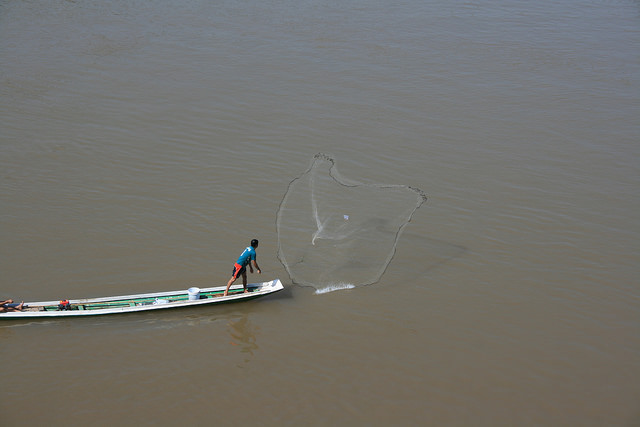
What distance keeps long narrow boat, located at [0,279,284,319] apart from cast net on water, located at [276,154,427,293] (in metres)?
0.60

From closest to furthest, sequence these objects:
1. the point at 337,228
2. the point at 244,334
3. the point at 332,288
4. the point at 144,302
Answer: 1. the point at 244,334
2. the point at 144,302
3. the point at 332,288
4. the point at 337,228

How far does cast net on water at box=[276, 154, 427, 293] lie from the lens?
8258mm

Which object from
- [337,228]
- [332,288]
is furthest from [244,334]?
[337,228]

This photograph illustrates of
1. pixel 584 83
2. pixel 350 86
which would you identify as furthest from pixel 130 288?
pixel 584 83

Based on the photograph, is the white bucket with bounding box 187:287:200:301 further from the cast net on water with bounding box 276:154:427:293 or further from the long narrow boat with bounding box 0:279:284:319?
the cast net on water with bounding box 276:154:427:293

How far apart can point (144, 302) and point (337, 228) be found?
2931mm

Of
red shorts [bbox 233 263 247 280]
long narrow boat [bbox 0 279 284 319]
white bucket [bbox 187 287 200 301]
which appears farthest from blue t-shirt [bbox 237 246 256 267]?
white bucket [bbox 187 287 200 301]

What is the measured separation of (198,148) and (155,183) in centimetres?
135

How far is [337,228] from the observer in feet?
27.7

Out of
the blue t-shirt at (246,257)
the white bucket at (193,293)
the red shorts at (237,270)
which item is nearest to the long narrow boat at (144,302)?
the white bucket at (193,293)

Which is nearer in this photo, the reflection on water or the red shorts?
the reflection on water

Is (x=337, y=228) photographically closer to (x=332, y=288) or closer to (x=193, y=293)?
(x=332, y=288)

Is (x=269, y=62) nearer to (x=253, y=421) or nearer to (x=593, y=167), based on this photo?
(x=593, y=167)

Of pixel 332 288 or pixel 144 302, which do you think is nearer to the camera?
pixel 144 302
